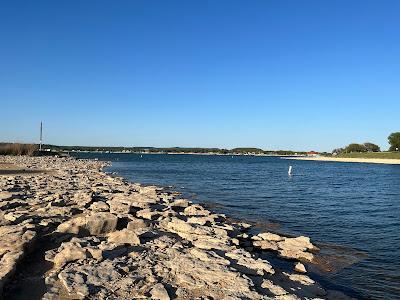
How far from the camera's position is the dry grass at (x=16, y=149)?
85.4 m

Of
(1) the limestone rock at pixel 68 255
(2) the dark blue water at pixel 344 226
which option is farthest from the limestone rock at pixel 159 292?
(2) the dark blue water at pixel 344 226

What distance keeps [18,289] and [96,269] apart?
1685mm

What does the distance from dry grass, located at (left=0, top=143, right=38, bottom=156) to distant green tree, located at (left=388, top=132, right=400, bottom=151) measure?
143 metres

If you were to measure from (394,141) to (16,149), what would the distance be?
147m

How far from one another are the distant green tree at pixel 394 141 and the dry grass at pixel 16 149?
5626 inches

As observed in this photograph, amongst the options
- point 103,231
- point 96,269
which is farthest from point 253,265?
point 103,231

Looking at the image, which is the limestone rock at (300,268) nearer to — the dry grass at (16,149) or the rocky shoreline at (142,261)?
the rocky shoreline at (142,261)

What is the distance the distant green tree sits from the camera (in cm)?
16150

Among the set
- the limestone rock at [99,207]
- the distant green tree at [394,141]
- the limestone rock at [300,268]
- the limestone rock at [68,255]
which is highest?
the distant green tree at [394,141]

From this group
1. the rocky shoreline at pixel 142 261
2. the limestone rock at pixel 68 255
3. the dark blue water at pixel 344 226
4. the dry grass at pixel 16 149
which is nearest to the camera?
the rocky shoreline at pixel 142 261

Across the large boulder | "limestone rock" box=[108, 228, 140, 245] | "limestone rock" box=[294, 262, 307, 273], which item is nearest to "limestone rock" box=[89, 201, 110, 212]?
the large boulder

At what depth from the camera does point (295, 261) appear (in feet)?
41.7

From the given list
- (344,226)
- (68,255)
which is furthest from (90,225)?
(344,226)

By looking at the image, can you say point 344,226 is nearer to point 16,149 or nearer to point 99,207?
point 99,207
